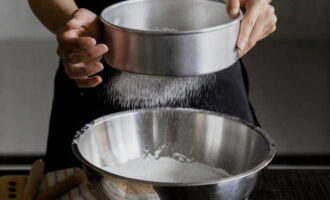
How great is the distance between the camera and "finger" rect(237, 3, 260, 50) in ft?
2.29

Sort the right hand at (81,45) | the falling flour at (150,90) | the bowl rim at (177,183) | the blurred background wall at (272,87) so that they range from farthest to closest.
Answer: the blurred background wall at (272,87) → the falling flour at (150,90) → the right hand at (81,45) → the bowl rim at (177,183)

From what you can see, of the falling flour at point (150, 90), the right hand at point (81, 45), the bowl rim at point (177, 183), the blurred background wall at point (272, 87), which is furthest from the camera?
the blurred background wall at point (272, 87)

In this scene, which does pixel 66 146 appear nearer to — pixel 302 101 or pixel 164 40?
pixel 164 40

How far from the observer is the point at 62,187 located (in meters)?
0.82

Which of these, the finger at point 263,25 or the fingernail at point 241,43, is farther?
the finger at point 263,25

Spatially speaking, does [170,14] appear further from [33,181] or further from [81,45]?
[33,181]

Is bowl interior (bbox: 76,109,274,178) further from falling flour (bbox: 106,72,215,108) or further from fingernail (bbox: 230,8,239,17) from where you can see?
fingernail (bbox: 230,8,239,17)

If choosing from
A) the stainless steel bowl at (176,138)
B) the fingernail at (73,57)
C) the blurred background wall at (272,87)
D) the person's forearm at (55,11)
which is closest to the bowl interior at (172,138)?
the stainless steel bowl at (176,138)

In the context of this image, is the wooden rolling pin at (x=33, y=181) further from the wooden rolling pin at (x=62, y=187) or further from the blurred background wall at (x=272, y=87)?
the blurred background wall at (x=272, y=87)

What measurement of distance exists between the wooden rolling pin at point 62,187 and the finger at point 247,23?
31 cm

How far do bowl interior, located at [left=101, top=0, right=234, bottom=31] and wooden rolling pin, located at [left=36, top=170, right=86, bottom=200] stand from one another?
A: 234 millimetres

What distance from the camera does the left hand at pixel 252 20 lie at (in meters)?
0.71

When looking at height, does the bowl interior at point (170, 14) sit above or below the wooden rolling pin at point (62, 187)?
above

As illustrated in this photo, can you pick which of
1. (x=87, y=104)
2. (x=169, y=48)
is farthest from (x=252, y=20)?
(x=87, y=104)
